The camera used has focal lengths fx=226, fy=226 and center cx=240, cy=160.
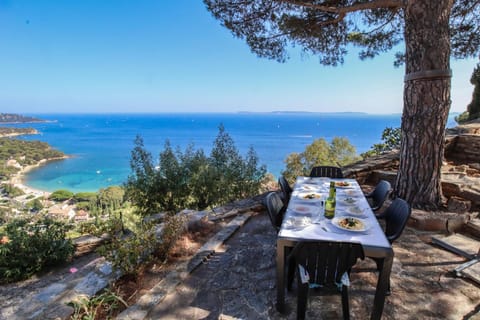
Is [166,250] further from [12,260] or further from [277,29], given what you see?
[277,29]

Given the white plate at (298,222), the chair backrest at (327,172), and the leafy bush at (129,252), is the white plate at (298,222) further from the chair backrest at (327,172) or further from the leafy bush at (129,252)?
the chair backrest at (327,172)

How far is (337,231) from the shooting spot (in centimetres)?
158

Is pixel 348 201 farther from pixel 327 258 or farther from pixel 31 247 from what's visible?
pixel 31 247

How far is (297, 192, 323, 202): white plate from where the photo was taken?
7.43ft

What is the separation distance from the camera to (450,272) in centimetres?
197

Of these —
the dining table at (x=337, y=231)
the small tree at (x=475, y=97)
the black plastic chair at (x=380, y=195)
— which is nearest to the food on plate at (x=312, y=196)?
the dining table at (x=337, y=231)

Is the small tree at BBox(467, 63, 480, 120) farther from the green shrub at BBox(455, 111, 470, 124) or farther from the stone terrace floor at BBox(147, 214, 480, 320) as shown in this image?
the stone terrace floor at BBox(147, 214, 480, 320)

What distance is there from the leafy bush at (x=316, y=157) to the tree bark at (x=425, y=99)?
1105cm

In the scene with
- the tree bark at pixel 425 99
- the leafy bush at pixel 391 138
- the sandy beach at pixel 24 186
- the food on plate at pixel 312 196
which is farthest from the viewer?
the sandy beach at pixel 24 186

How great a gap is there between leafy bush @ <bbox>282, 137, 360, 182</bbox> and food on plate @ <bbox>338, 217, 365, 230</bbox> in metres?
12.5

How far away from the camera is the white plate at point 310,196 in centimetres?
227

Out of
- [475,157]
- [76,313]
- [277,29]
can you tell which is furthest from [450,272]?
[277,29]

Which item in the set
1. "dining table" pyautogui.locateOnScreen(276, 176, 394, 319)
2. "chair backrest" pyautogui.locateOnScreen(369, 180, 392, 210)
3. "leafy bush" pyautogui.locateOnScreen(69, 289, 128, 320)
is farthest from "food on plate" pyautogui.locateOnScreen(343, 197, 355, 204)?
"leafy bush" pyautogui.locateOnScreen(69, 289, 128, 320)

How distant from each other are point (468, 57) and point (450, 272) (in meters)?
5.69
